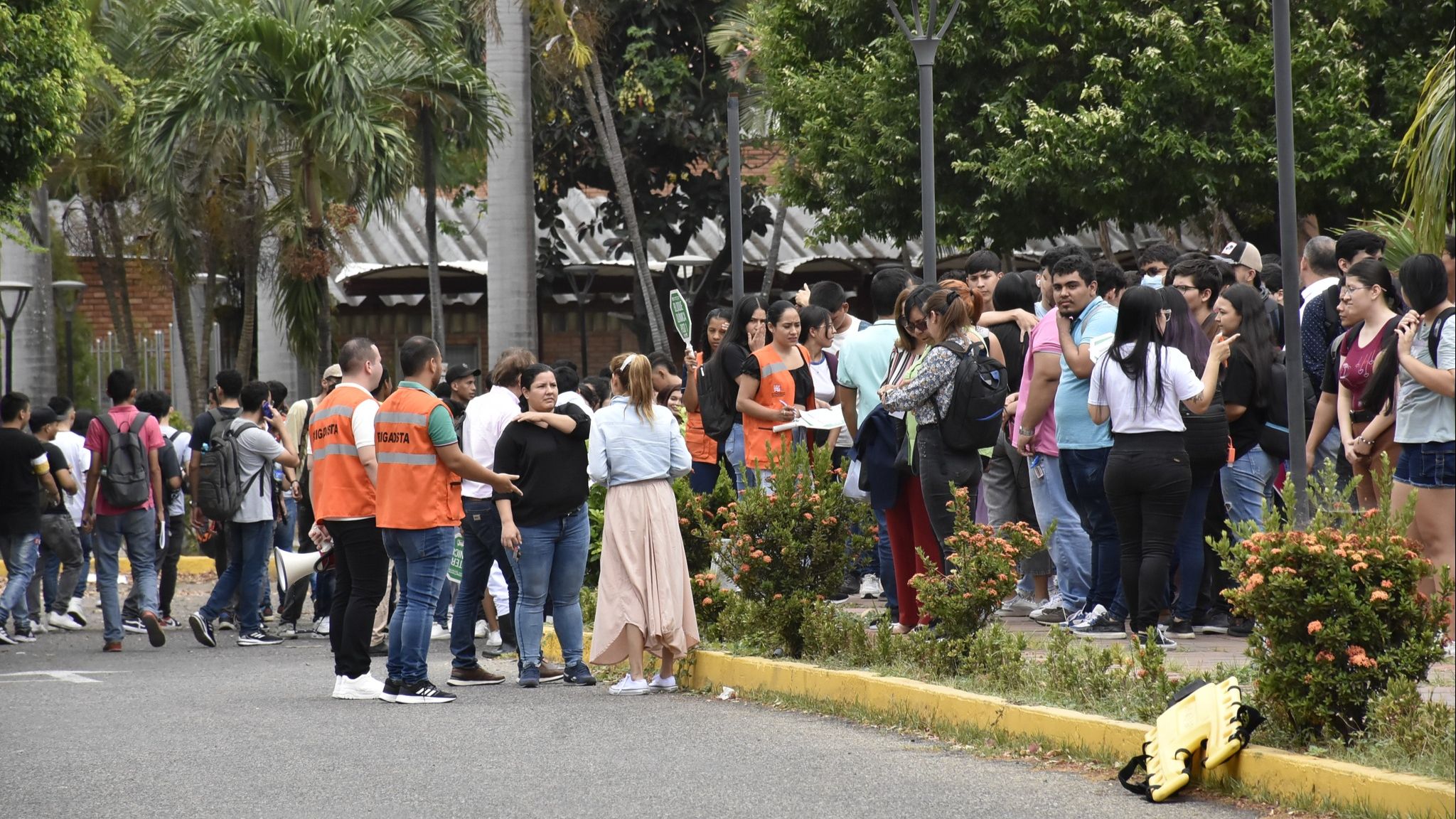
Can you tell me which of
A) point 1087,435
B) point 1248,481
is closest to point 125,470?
point 1087,435

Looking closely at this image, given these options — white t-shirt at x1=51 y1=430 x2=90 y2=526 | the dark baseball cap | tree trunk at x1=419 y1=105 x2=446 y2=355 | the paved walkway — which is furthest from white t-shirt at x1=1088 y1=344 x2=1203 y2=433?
tree trunk at x1=419 y1=105 x2=446 y2=355

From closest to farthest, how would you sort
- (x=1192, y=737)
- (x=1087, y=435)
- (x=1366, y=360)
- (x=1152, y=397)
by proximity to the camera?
(x=1192, y=737)
(x=1366, y=360)
(x=1152, y=397)
(x=1087, y=435)

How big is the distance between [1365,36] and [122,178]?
18.7 meters

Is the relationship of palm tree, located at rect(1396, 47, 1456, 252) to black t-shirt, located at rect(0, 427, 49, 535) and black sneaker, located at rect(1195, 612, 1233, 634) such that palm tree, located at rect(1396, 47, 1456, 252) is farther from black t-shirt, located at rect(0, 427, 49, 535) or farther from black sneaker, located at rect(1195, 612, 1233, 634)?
black t-shirt, located at rect(0, 427, 49, 535)

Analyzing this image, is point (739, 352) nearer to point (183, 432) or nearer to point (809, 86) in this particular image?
point (183, 432)

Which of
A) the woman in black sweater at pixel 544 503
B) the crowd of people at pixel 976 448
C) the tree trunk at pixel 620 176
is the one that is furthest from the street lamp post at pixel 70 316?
the woman in black sweater at pixel 544 503

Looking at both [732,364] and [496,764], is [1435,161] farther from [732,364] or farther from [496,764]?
[496,764]

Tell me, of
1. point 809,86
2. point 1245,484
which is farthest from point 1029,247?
point 1245,484

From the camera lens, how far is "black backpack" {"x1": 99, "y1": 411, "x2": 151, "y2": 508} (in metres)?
13.6

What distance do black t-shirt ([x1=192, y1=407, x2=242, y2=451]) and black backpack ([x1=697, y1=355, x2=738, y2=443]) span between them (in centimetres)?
403

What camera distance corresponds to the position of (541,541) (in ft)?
32.4

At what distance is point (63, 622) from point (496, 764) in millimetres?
9327

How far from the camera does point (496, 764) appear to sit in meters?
7.47

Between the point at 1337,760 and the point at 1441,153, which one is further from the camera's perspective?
the point at 1441,153
